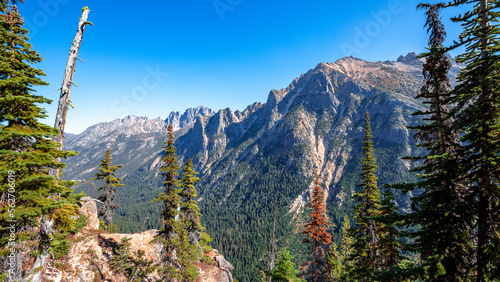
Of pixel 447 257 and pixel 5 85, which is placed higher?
pixel 5 85

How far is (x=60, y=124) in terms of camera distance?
33.2 feet

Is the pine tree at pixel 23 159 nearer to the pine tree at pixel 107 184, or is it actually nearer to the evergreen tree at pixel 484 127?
the evergreen tree at pixel 484 127

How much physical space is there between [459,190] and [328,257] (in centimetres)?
1962

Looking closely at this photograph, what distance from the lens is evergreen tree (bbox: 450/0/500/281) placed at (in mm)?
6648

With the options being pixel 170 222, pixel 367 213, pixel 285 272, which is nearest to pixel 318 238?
pixel 285 272

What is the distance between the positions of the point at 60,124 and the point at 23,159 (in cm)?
244

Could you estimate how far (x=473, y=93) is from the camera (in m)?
7.18

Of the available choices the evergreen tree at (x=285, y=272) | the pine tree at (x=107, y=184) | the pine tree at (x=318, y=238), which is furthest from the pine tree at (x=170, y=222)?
the pine tree at (x=107, y=184)

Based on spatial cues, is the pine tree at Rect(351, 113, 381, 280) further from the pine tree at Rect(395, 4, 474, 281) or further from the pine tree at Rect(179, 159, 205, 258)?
the pine tree at Rect(179, 159, 205, 258)

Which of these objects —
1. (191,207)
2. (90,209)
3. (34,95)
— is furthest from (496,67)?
(90,209)

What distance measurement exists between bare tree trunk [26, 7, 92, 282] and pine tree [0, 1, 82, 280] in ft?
0.15

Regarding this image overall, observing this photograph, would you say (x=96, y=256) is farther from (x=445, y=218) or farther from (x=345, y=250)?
(x=345, y=250)

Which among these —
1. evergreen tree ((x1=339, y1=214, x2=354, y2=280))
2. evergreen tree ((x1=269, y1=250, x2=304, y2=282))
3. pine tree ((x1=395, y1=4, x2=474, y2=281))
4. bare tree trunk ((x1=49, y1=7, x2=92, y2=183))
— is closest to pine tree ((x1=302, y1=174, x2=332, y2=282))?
evergreen tree ((x1=339, y1=214, x2=354, y2=280))

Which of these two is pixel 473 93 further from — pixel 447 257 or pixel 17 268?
pixel 17 268
